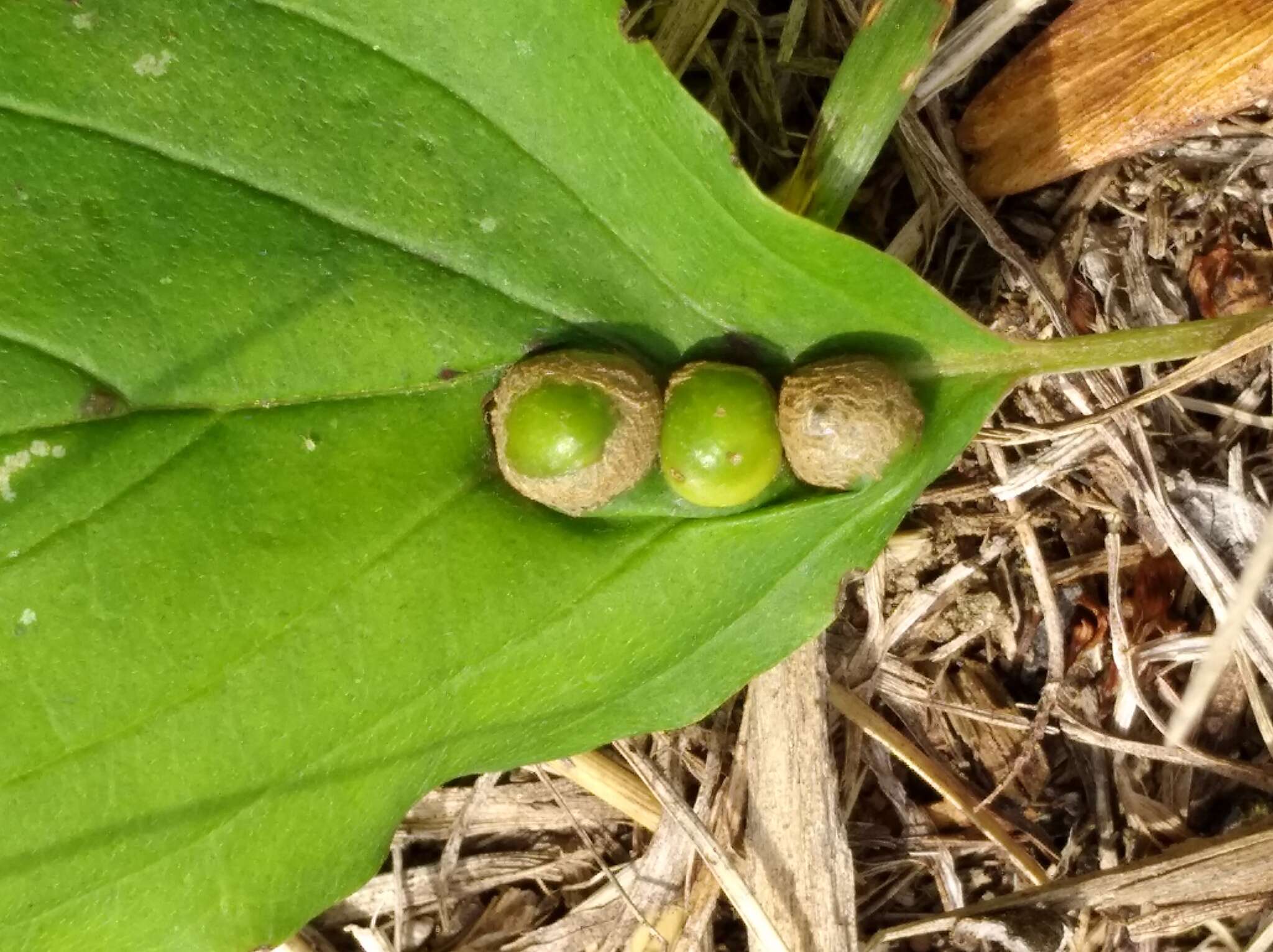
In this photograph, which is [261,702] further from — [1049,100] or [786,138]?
[1049,100]

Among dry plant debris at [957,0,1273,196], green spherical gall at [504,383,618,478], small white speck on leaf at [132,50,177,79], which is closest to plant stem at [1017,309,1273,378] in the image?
dry plant debris at [957,0,1273,196]

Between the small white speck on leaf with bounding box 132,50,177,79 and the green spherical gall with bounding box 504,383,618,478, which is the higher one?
the small white speck on leaf with bounding box 132,50,177,79

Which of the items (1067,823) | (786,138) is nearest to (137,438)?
(786,138)

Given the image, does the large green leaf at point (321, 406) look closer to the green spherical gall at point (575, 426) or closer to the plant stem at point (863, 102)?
the green spherical gall at point (575, 426)

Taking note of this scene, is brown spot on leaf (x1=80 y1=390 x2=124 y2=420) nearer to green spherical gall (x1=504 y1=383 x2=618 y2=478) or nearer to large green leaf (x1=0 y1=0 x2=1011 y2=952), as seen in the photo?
large green leaf (x1=0 y1=0 x2=1011 y2=952)

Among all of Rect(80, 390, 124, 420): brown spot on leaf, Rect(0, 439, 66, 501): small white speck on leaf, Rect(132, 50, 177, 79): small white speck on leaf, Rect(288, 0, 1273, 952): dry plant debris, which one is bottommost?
Rect(288, 0, 1273, 952): dry plant debris

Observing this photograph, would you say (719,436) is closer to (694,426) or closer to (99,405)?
(694,426)
